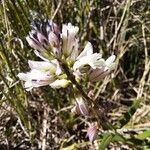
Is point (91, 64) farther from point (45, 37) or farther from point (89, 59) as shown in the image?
point (45, 37)

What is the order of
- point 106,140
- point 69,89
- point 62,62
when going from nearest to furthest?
point 62,62
point 106,140
point 69,89

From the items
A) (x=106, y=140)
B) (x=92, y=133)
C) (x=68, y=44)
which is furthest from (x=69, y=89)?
(x=68, y=44)

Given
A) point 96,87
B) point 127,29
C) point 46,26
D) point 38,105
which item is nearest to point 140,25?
point 127,29

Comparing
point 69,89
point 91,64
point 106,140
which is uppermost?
point 91,64

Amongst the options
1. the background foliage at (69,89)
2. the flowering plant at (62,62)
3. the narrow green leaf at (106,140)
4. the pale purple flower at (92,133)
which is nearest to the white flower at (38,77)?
the flowering plant at (62,62)

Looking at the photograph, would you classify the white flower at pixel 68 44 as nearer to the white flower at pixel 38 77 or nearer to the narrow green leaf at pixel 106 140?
the white flower at pixel 38 77

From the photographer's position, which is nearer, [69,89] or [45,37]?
[45,37]

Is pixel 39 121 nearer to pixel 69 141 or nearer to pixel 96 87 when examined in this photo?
pixel 69 141

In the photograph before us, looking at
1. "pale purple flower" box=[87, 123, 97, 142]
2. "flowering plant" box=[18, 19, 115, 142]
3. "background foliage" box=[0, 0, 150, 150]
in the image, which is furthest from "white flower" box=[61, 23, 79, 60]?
"background foliage" box=[0, 0, 150, 150]
